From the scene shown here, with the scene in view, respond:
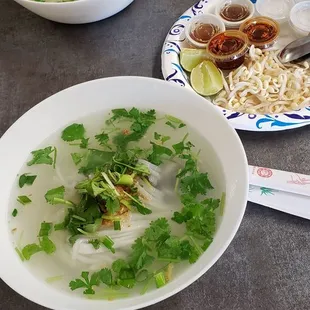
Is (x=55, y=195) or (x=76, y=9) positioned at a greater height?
(x=76, y=9)

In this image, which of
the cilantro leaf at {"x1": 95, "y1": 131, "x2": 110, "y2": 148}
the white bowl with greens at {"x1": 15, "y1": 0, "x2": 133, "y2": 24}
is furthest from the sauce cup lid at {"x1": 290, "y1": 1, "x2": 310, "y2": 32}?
the cilantro leaf at {"x1": 95, "y1": 131, "x2": 110, "y2": 148}

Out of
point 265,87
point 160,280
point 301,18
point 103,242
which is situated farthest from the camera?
point 301,18

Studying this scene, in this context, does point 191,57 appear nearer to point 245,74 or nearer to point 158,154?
point 245,74

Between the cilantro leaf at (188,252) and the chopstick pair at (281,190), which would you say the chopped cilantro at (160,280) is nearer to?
the cilantro leaf at (188,252)

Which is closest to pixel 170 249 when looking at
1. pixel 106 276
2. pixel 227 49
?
pixel 106 276

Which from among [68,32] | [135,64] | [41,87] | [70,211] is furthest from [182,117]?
[68,32]
